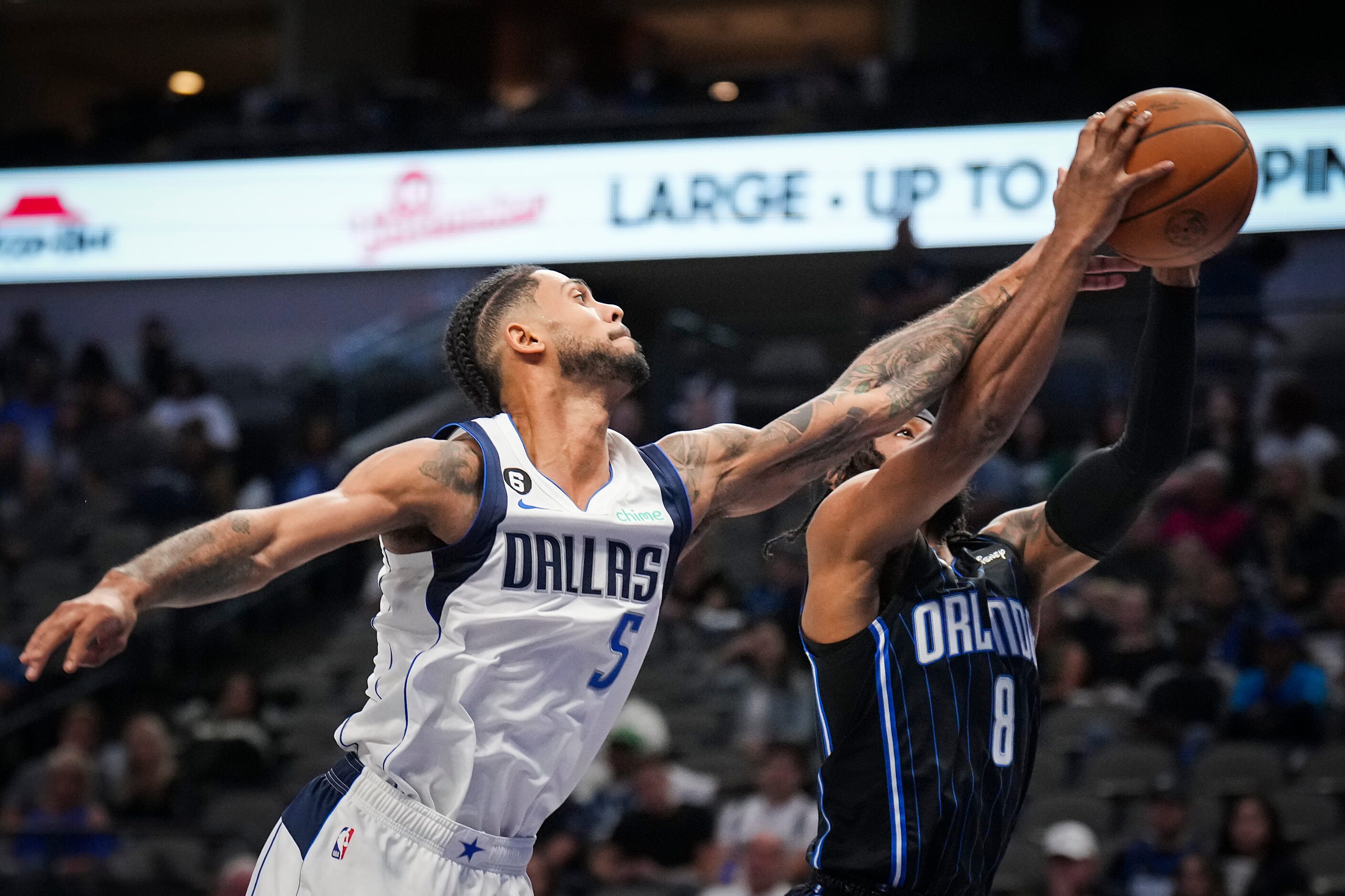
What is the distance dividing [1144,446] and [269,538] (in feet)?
6.86

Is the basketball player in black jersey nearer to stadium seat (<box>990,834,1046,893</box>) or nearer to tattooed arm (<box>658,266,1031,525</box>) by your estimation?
tattooed arm (<box>658,266,1031,525</box>)

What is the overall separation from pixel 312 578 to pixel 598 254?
3.94 meters

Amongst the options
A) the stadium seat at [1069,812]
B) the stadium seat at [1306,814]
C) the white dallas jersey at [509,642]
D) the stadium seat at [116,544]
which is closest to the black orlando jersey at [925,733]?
the white dallas jersey at [509,642]

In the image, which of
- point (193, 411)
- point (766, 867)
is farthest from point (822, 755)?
point (193, 411)

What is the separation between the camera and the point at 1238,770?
8.40m

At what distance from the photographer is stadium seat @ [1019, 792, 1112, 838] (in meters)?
8.27

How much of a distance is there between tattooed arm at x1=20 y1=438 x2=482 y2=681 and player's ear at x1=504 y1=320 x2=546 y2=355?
0.36 meters

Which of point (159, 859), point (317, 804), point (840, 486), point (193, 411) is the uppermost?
point (193, 411)

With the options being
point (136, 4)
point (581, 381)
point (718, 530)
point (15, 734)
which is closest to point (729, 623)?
point (718, 530)

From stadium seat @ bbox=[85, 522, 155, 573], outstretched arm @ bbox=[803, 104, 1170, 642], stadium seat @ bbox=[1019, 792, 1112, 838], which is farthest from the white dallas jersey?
stadium seat @ bbox=[85, 522, 155, 573]

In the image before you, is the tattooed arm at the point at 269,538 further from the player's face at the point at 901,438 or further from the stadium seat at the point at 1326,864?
the stadium seat at the point at 1326,864

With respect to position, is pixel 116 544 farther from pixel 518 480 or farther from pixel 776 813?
pixel 518 480

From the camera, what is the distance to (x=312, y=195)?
14820 millimetres

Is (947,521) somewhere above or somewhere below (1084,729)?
above
